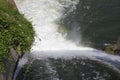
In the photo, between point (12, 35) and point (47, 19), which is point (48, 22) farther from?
A: point (12, 35)

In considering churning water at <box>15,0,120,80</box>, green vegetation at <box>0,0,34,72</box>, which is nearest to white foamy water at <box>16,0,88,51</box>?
churning water at <box>15,0,120,80</box>

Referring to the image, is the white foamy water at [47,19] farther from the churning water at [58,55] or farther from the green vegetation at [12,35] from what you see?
the green vegetation at [12,35]

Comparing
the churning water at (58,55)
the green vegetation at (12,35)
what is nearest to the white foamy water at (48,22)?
the churning water at (58,55)

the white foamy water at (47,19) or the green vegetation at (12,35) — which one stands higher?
the white foamy water at (47,19)

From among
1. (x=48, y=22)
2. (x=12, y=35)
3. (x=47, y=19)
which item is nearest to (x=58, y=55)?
(x=48, y=22)

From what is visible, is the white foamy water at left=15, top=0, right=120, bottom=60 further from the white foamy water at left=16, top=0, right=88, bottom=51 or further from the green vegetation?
the green vegetation

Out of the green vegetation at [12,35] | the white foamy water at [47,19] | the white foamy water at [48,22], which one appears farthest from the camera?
the white foamy water at [47,19]
